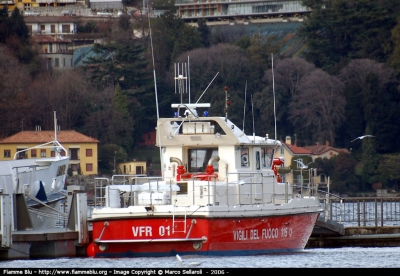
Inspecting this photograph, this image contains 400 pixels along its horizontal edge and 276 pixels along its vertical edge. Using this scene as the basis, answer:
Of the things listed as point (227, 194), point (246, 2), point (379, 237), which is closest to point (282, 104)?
point (246, 2)

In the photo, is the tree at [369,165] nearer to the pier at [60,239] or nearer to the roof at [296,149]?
the roof at [296,149]

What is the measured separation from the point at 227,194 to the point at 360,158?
69.3 metres

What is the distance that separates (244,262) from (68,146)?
63.2m

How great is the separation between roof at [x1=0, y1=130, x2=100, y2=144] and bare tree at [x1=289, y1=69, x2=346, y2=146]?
58.5 ft

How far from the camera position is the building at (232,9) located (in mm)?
141875

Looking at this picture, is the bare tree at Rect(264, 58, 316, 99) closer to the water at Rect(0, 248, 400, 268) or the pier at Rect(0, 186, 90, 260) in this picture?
the water at Rect(0, 248, 400, 268)

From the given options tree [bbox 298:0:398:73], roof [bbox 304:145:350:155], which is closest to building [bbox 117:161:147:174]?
roof [bbox 304:145:350:155]

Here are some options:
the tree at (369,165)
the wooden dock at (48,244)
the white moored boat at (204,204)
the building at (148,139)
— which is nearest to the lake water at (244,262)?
the white moored boat at (204,204)

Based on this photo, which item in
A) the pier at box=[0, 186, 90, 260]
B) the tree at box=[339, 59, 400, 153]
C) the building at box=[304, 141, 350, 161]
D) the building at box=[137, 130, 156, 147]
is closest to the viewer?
the pier at box=[0, 186, 90, 260]

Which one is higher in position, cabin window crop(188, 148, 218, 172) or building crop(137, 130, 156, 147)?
cabin window crop(188, 148, 218, 172)

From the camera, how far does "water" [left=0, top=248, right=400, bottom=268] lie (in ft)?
104

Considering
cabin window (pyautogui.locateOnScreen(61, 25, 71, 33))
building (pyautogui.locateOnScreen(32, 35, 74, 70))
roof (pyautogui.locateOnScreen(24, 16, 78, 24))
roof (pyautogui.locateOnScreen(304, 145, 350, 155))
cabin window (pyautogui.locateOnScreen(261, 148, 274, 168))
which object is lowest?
roof (pyautogui.locateOnScreen(304, 145, 350, 155))

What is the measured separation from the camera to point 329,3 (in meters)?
122

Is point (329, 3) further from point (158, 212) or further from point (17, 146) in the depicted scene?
point (158, 212)
